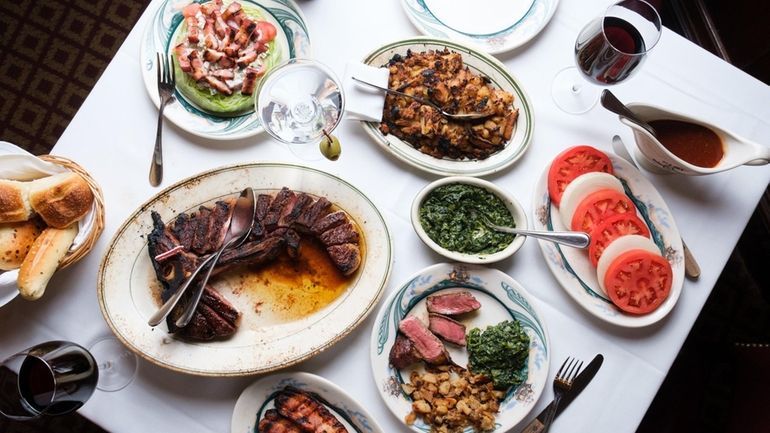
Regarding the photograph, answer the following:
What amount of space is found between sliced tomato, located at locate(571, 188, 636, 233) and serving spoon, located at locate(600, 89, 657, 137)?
0.25m

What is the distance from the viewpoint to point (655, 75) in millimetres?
2350

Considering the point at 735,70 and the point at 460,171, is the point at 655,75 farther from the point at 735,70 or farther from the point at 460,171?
the point at 460,171

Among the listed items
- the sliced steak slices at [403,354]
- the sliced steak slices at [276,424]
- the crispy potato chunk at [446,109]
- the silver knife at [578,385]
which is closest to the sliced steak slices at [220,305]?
the sliced steak slices at [276,424]

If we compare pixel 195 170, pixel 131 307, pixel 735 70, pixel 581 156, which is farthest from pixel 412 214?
pixel 735 70

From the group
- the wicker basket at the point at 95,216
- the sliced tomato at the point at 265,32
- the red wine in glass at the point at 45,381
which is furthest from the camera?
the sliced tomato at the point at 265,32

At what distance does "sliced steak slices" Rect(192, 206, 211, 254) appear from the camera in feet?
7.06

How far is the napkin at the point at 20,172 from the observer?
1.95 m

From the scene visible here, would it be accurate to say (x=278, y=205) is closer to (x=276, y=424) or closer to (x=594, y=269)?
(x=276, y=424)

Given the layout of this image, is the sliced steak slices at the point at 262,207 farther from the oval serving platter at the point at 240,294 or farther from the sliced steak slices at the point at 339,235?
the sliced steak slices at the point at 339,235

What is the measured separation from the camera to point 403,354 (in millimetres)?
2117

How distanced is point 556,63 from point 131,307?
177cm

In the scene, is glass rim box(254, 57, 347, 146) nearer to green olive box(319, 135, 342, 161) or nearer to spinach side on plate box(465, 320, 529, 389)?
green olive box(319, 135, 342, 161)

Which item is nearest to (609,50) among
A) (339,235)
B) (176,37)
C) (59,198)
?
(339,235)

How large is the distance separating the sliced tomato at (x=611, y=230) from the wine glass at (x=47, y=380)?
1720 millimetres
